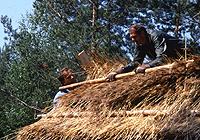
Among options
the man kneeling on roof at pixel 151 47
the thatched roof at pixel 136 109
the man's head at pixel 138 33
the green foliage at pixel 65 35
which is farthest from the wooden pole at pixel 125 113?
the green foliage at pixel 65 35

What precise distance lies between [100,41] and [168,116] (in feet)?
54.4

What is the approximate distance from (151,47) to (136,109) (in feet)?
3.23

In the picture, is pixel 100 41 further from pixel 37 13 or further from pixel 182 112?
pixel 182 112

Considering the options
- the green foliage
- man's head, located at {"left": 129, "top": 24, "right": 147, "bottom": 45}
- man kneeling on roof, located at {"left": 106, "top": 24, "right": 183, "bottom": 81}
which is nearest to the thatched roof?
man kneeling on roof, located at {"left": 106, "top": 24, "right": 183, "bottom": 81}

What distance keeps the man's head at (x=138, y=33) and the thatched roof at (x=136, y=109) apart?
51 centimetres

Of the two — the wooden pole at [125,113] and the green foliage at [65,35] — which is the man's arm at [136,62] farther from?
the green foliage at [65,35]

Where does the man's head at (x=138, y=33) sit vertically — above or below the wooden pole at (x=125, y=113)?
above

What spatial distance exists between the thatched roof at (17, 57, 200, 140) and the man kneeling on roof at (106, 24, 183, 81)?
241 millimetres

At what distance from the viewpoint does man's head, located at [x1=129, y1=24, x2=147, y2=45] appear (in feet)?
17.6

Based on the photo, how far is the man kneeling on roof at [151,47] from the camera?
5146mm

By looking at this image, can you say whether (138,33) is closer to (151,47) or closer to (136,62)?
(151,47)

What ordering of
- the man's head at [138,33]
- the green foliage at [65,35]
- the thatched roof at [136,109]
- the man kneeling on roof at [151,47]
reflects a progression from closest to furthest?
1. the thatched roof at [136,109]
2. the man kneeling on roof at [151,47]
3. the man's head at [138,33]
4. the green foliage at [65,35]

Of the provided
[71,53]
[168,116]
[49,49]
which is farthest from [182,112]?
[49,49]

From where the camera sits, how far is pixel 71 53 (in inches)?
872
